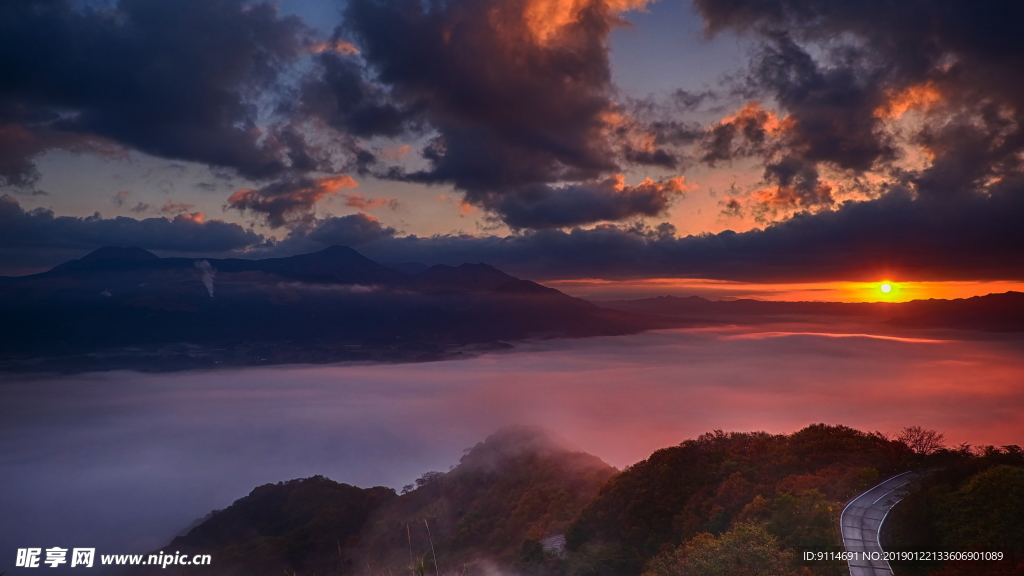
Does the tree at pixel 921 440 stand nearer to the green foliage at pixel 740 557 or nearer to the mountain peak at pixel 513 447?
the green foliage at pixel 740 557

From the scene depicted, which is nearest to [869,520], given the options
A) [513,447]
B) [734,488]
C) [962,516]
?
[962,516]

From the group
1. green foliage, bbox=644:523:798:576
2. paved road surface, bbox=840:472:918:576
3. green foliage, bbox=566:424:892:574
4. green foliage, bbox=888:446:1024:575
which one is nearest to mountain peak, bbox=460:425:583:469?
green foliage, bbox=566:424:892:574

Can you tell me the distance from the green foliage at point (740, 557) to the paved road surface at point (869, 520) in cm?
335

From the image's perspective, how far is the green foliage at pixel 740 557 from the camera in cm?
2628

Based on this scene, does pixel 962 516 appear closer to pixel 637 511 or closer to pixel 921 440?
pixel 921 440

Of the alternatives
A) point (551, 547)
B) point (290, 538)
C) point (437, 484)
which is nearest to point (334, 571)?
point (290, 538)

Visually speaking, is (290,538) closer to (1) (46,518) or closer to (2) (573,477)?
(2) (573,477)

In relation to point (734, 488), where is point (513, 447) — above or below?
below

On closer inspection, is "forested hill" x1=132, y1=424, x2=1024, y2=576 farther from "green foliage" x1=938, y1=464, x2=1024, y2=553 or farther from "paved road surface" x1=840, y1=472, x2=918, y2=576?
"paved road surface" x1=840, y1=472, x2=918, y2=576

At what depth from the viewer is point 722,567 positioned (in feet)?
88.2

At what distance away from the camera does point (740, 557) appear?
27172mm

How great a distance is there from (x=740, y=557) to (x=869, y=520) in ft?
31.3

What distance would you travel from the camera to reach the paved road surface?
25.4 meters

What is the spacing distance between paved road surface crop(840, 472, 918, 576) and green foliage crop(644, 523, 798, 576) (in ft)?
11.0
